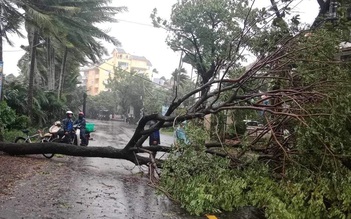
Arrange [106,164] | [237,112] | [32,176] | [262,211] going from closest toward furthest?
[262,211], [32,176], [237,112], [106,164]

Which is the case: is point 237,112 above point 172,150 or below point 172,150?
above

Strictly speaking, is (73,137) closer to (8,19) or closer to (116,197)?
(116,197)

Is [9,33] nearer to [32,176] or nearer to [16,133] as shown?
[16,133]

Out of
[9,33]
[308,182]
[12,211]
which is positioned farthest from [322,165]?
[9,33]

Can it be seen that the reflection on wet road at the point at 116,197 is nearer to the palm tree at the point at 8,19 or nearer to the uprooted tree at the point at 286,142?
the uprooted tree at the point at 286,142

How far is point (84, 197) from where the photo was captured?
21.8ft

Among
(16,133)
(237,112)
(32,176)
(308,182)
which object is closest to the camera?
(308,182)

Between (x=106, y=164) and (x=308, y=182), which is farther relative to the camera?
(x=106, y=164)

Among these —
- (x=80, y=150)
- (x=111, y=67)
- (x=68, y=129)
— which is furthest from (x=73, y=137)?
(x=111, y=67)

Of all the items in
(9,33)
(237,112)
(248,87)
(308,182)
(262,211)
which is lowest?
(262,211)

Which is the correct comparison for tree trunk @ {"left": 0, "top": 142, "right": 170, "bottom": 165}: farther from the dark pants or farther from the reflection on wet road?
the dark pants

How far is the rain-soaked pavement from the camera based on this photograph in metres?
5.59

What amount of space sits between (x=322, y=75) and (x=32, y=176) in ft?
21.1

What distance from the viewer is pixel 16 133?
1545 cm
